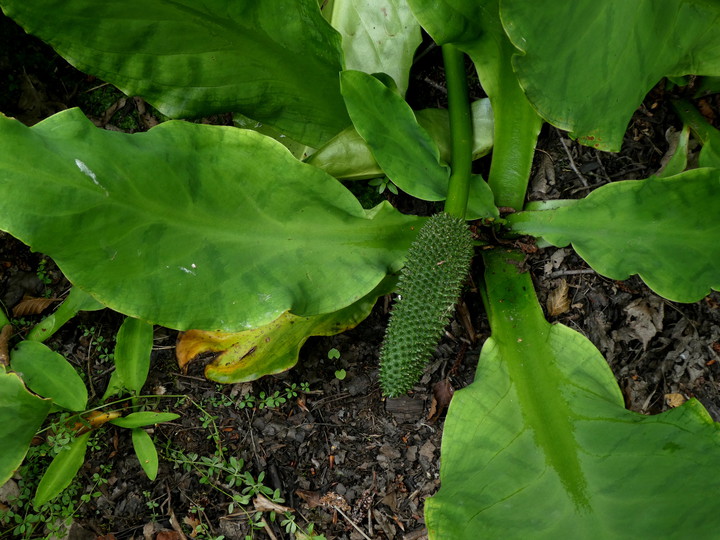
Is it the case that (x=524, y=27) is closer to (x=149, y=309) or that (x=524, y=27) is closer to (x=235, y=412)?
(x=149, y=309)

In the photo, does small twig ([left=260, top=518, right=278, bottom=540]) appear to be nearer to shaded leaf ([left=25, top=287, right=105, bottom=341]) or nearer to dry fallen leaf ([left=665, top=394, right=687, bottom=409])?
shaded leaf ([left=25, top=287, right=105, bottom=341])

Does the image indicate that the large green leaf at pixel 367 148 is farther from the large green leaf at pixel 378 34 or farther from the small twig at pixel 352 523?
the small twig at pixel 352 523

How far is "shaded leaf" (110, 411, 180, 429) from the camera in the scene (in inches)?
63.5

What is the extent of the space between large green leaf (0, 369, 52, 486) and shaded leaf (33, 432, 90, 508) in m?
0.13

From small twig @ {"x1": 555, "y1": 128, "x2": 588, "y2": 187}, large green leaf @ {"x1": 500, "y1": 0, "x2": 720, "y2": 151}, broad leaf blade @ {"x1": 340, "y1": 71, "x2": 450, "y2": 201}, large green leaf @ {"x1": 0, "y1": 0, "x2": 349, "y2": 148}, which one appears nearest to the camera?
large green leaf @ {"x1": 500, "y1": 0, "x2": 720, "y2": 151}

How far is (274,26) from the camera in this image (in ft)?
4.73

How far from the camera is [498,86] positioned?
1.62 m

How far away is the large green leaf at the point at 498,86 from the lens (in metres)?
1.37

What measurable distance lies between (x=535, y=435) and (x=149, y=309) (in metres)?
0.90

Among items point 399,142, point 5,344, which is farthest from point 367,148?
point 5,344

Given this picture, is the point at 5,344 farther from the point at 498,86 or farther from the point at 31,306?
the point at 498,86

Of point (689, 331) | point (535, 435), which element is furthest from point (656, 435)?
point (689, 331)

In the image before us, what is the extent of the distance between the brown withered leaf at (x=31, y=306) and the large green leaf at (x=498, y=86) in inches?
52.8

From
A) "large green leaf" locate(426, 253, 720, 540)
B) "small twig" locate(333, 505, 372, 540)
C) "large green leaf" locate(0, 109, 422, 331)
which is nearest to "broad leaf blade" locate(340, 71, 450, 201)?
"large green leaf" locate(0, 109, 422, 331)
